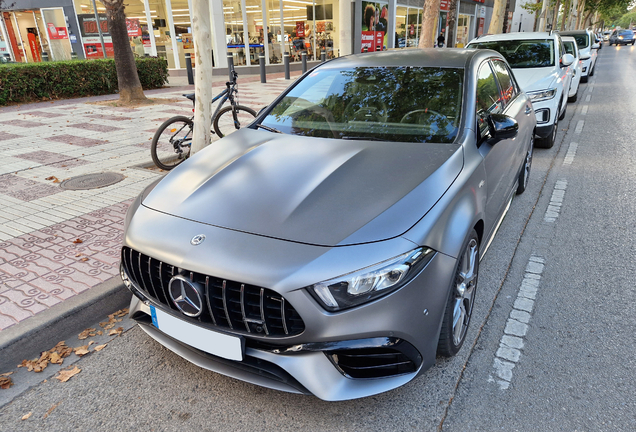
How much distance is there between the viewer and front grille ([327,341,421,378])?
202cm

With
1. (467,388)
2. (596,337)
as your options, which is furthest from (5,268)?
(596,337)

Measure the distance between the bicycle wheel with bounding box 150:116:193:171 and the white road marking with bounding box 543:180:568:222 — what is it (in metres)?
4.74

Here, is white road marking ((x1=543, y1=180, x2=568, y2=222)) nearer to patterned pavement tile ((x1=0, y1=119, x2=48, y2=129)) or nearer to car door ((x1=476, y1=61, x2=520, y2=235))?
car door ((x1=476, y1=61, x2=520, y2=235))

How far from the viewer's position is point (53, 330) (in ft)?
9.75

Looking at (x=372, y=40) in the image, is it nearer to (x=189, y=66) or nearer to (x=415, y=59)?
(x=189, y=66)

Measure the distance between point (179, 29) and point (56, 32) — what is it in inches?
228

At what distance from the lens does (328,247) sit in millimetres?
2012

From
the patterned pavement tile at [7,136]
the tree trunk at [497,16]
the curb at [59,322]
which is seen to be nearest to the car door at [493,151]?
the curb at [59,322]

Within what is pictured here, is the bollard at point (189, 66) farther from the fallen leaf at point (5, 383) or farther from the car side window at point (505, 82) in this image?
the fallen leaf at point (5, 383)

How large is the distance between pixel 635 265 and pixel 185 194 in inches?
139

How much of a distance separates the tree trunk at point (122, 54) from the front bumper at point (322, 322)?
1088 centimetres

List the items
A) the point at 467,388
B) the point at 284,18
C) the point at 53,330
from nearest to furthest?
the point at 467,388
the point at 53,330
the point at 284,18

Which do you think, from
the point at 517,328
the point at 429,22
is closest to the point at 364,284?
the point at 517,328

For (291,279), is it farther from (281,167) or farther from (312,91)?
(312,91)
